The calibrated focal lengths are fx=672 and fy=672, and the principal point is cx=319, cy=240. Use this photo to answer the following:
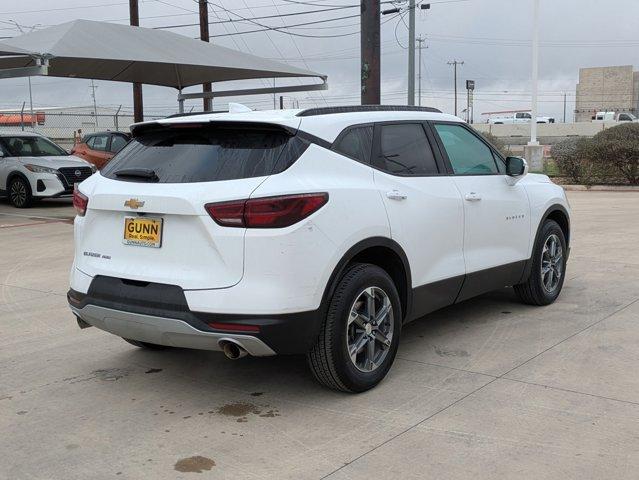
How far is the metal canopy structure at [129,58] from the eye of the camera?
627 inches

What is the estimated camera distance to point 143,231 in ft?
12.8

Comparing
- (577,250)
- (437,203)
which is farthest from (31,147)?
(437,203)

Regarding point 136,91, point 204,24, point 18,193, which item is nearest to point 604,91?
point 204,24

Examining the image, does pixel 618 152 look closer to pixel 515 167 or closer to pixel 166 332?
pixel 515 167

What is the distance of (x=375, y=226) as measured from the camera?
161 inches

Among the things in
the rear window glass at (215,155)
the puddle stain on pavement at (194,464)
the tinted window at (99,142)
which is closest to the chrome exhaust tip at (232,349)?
the puddle stain on pavement at (194,464)

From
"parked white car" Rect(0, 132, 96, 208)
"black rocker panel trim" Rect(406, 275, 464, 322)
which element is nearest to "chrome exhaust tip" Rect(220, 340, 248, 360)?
"black rocker panel trim" Rect(406, 275, 464, 322)

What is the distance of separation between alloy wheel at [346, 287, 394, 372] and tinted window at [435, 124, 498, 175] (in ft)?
4.57

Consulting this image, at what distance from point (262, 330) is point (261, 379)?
1.03m

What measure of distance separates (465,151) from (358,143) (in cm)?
138

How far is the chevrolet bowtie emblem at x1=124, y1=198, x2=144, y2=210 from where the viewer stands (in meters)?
3.88

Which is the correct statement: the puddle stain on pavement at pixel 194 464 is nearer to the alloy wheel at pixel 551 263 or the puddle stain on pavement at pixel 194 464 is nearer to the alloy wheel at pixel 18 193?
the alloy wheel at pixel 551 263

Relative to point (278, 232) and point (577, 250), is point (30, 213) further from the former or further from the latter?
point (278, 232)

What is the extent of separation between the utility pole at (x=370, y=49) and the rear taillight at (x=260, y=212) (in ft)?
34.6
